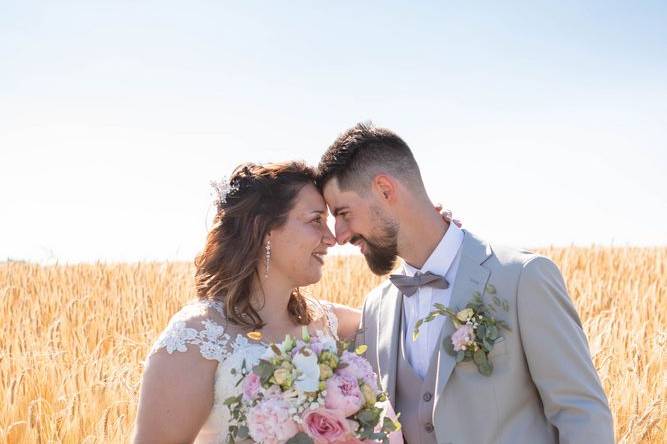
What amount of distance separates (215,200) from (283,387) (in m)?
1.33

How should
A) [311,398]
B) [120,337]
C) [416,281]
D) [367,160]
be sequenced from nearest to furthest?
[311,398] → [416,281] → [367,160] → [120,337]

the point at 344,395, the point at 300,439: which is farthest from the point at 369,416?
the point at 300,439

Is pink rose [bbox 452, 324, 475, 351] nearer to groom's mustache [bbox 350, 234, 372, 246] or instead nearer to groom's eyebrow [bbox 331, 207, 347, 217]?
groom's mustache [bbox 350, 234, 372, 246]

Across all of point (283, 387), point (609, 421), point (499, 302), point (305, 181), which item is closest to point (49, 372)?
point (305, 181)

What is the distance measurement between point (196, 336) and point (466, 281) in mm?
1197

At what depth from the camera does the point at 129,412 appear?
4.06 m

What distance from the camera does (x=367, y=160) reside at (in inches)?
132

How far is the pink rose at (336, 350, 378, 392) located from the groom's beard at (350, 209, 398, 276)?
0.84 metres

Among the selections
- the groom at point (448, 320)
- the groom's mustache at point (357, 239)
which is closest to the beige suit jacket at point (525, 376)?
the groom at point (448, 320)

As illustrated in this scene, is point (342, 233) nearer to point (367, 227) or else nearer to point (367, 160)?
point (367, 227)

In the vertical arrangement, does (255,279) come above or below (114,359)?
above

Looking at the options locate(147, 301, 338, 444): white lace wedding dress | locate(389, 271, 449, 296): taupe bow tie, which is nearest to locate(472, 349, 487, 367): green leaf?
locate(389, 271, 449, 296): taupe bow tie

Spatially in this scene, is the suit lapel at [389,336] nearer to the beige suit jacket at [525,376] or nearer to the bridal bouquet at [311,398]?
the beige suit jacket at [525,376]

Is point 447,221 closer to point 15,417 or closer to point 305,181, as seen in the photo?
point 305,181
